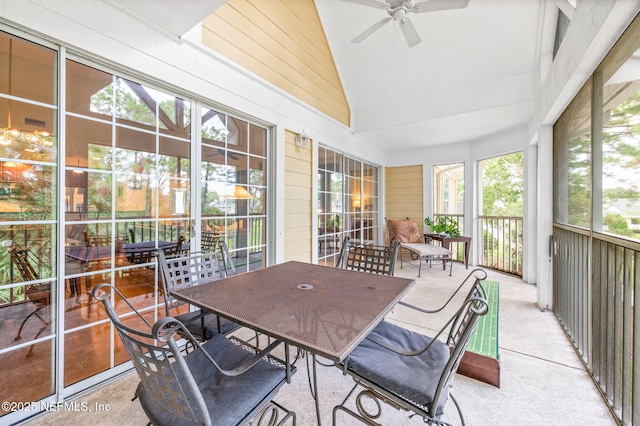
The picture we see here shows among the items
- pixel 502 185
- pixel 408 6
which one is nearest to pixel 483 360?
pixel 408 6

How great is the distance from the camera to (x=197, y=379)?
1.23m

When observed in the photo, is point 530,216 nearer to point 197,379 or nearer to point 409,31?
point 409,31

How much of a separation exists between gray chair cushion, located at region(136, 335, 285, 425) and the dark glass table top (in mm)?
270

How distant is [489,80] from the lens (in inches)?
150

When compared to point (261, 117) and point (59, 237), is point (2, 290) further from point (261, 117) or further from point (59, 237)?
point (261, 117)

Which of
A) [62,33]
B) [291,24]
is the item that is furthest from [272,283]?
[291,24]

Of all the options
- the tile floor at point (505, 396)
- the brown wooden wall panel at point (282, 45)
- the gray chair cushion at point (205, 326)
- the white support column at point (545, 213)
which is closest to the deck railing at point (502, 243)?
the white support column at point (545, 213)

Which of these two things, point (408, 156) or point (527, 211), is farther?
point (408, 156)

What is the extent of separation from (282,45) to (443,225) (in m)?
4.61

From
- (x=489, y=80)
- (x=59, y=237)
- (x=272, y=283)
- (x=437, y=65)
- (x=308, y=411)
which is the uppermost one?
(x=437, y=65)

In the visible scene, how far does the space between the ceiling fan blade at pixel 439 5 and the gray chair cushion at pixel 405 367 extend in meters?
2.90

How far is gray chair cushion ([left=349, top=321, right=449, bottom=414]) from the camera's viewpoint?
1159 millimetres

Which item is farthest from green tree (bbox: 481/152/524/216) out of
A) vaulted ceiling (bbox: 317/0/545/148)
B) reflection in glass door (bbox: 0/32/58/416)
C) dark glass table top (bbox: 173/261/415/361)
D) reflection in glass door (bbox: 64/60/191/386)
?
reflection in glass door (bbox: 0/32/58/416)

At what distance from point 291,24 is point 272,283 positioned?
3454 mm
